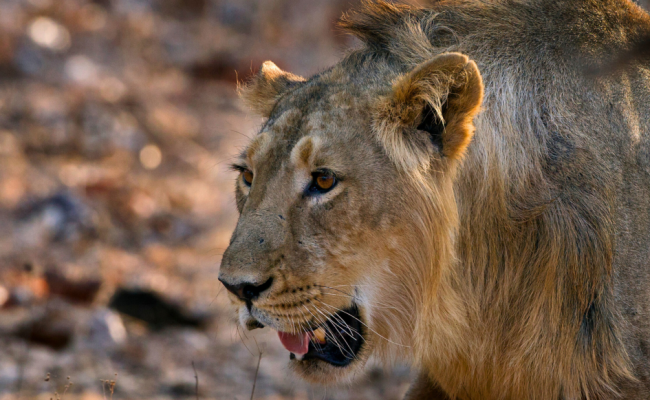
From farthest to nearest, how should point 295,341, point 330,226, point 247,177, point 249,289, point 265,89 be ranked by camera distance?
point 265,89 < point 247,177 < point 295,341 < point 330,226 < point 249,289

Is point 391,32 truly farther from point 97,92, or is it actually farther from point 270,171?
point 97,92

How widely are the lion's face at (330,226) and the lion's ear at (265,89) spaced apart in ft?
1.56

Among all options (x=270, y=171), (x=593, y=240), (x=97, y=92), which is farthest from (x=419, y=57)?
(x=97, y=92)

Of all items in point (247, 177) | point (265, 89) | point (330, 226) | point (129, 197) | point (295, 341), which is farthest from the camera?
point (129, 197)

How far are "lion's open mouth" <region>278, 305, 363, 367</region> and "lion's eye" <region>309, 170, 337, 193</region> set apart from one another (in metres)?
0.49

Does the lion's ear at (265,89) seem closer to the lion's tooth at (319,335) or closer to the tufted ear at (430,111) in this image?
the tufted ear at (430,111)

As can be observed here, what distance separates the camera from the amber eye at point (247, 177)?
3.28 meters

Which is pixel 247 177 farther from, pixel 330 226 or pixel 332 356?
pixel 332 356

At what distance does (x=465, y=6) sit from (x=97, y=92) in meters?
7.58

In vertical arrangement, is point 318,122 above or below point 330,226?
above

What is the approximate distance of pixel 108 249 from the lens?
7.20 metres

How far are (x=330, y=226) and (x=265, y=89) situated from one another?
955mm

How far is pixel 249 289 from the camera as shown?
2805mm

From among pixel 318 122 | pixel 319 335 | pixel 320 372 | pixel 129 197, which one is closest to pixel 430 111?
pixel 318 122
